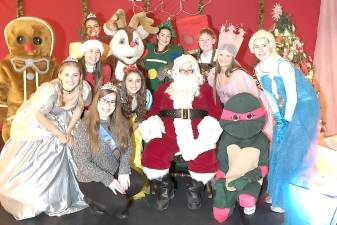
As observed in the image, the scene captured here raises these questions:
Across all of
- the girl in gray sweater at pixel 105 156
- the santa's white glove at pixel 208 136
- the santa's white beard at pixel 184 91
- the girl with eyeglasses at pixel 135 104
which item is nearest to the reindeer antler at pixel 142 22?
the girl with eyeglasses at pixel 135 104

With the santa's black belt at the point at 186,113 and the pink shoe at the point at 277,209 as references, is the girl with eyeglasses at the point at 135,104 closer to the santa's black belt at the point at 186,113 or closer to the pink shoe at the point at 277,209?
the santa's black belt at the point at 186,113

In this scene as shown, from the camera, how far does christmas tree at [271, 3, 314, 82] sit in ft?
11.2

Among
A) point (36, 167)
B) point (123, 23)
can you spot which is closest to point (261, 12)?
point (123, 23)

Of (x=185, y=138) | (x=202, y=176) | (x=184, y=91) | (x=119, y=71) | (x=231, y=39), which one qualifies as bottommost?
(x=202, y=176)

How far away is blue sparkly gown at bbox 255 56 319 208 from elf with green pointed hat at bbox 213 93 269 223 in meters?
0.11

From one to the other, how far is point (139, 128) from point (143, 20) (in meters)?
1.15

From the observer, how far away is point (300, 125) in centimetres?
279

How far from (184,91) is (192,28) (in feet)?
3.75

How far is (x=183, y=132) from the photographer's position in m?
3.03

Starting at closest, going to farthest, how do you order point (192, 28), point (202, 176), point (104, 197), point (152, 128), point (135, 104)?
point (104, 197) → point (202, 176) → point (152, 128) → point (135, 104) → point (192, 28)

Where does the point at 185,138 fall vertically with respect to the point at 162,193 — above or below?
above

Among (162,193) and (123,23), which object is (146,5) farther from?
(162,193)

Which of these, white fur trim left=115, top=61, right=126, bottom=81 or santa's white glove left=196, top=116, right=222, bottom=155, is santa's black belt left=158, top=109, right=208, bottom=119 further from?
white fur trim left=115, top=61, right=126, bottom=81

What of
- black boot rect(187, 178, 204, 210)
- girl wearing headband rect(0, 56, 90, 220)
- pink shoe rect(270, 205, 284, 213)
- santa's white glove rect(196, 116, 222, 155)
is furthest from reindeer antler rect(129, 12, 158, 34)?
pink shoe rect(270, 205, 284, 213)
